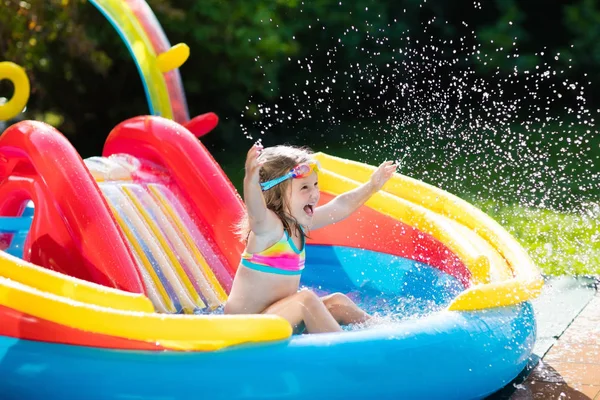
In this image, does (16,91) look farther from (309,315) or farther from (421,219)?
(309,315)

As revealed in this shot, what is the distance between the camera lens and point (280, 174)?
10.9 ft

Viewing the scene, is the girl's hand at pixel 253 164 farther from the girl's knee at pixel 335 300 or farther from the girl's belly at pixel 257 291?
the girl's knee at pixel 335 300

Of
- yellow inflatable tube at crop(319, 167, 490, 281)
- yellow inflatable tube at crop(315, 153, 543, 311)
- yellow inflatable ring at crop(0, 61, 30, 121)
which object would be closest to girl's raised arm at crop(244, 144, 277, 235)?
yellow inflatable tube at crop(315, 153, 543, 311)

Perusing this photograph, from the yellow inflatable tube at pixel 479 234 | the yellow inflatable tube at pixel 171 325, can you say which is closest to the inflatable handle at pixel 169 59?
the yellow inflatable tube at pixel 479 234

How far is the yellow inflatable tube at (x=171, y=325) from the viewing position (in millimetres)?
2660

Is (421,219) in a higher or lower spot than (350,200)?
lower

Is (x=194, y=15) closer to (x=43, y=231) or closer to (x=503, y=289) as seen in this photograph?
(x=43, y=231)

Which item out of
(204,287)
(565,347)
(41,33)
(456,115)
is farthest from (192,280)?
(456,115)

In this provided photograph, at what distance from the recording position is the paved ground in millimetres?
3227

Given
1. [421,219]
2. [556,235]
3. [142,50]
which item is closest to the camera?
[421,219]

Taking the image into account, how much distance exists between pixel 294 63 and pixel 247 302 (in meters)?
6.56

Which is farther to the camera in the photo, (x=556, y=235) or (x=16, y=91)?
(x=556, y=235)

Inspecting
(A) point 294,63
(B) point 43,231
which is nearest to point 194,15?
(A) point 294,63

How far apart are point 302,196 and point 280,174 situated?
10cm
